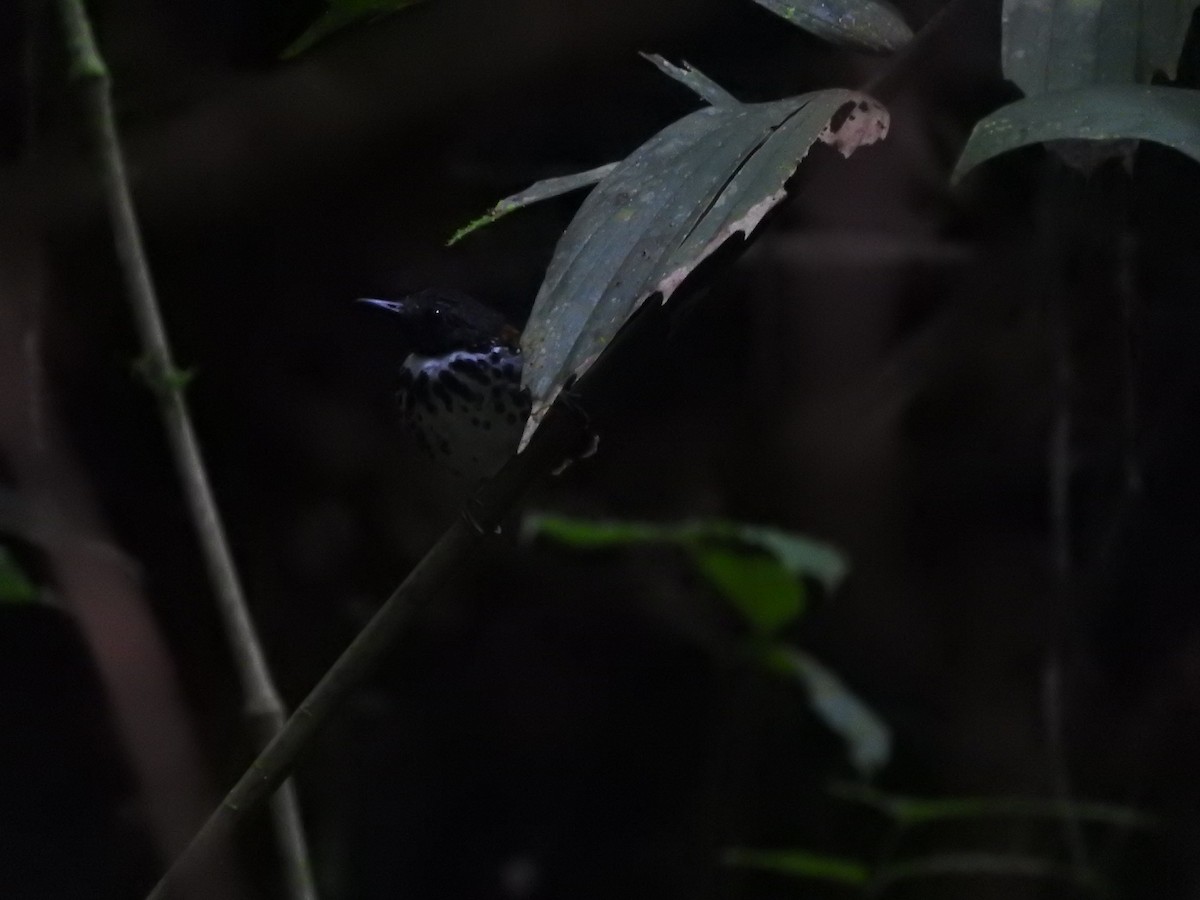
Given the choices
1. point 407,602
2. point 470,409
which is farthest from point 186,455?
point 407,602

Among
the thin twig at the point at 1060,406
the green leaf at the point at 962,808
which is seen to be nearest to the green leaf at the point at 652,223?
the thin twig at the point at 1060,406

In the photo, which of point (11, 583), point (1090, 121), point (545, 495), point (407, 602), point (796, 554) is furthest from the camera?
point (545, 495)

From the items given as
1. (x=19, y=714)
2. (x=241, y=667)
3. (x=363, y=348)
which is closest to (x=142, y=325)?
(x=241, y=667)

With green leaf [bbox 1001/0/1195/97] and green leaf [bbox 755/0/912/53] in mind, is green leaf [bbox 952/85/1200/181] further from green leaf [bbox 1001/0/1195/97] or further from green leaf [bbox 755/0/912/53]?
green leaf [bbox 755/0/912/53]

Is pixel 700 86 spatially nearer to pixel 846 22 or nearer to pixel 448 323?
pixel 846 22

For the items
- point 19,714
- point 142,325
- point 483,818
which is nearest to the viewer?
point 142,325

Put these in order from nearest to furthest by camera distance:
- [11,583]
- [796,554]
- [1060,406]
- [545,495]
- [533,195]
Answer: [533,195] < [11,583] < [796,554] < [1060,406] < [545,495]

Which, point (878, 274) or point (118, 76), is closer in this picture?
point (118, 76)

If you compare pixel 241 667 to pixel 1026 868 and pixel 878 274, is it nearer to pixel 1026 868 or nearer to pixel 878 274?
pixel 1026 868

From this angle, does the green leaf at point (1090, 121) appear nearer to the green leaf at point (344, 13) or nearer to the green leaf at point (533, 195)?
the green leaf at point (533, 195)
